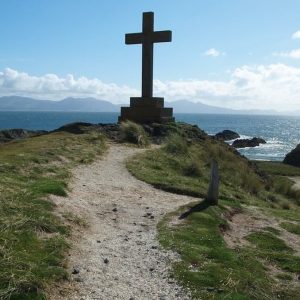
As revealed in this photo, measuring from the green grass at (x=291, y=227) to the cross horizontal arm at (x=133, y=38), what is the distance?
1790cm

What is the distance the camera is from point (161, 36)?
1067 inches

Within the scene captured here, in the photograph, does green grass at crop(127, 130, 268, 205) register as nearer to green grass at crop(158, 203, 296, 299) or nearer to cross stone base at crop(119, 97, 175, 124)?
cross stone base at crop(119, 97, 175, 124)

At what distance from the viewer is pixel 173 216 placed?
11281mm

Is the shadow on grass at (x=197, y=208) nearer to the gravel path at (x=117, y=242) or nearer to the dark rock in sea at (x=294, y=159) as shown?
the gravel path at (x=117, y=242)

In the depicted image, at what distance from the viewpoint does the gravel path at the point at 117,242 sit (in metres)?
6.61

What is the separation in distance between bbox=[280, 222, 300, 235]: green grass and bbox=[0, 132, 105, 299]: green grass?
548 cm

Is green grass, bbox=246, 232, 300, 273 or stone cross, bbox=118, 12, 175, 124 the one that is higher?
stone cross, bbox=118, 12, 175, 124

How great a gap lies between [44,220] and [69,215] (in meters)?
1.01

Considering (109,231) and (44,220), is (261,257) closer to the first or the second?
(109,231)

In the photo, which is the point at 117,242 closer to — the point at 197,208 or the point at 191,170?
the point at 197,208

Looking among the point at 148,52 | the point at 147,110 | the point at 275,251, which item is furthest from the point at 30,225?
the point at 148,52

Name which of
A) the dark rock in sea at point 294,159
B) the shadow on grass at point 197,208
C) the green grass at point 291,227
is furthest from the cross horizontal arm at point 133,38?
the dark rock in sea at point 294,159

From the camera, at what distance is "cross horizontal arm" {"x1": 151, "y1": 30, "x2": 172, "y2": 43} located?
2686 cm

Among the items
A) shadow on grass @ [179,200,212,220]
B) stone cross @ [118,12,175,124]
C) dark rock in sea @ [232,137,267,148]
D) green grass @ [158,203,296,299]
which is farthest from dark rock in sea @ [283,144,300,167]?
green grass @ [158,203,296,299]
